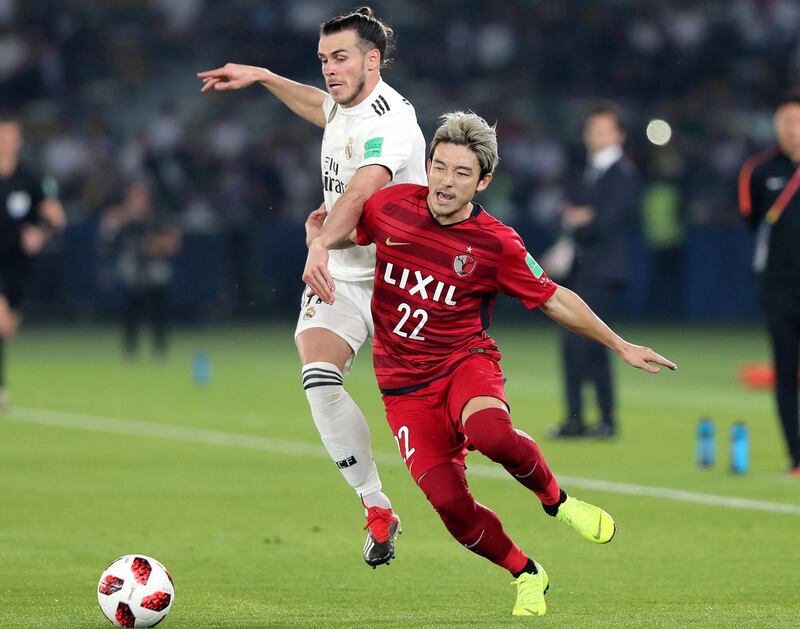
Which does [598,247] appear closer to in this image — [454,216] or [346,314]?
[346,314]

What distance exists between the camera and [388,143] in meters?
7.89

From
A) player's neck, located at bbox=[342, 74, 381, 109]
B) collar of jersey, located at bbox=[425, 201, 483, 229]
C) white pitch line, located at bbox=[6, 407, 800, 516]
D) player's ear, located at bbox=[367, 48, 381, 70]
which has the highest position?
player's ear, located at bbox=[367, 48, 381, 70]

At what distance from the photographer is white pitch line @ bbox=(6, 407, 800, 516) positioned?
1066 centimetres

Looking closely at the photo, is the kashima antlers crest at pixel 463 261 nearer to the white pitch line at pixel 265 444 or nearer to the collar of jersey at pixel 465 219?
the collar of jersey at pixel 465 219

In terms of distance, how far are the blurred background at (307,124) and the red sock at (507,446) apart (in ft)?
67.4

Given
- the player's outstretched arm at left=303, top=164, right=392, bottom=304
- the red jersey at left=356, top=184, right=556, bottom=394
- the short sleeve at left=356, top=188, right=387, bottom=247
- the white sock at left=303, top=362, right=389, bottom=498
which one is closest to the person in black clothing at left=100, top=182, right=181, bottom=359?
the white sock at left=303, top=362, right=389, bottom=498

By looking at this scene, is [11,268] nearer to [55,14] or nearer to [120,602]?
[120,602]

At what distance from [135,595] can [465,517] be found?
138cm

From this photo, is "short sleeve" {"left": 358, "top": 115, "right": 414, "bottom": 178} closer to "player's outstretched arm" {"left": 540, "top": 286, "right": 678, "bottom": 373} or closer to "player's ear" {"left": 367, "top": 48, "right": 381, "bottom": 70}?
"player's ear" {"left": 367, "top": 48, "right": 381, "bottom": 70}

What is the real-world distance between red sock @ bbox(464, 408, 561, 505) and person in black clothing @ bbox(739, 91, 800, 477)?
5008 mm

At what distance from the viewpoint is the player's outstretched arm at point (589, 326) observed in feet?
23.1

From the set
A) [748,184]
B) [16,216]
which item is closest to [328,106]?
[748,184]

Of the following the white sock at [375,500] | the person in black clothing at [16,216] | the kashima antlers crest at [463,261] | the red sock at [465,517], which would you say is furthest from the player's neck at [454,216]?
the person in black clothing at [16,216]

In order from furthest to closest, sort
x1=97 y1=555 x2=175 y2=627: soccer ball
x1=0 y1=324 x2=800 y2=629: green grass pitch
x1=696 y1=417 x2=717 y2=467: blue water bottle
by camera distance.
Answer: x1=696 y1=417 x2=717 y2=467: blue water bottle → x1=0 y1=324 x2=800 y2=629: green grass pitch → x1=97 y1=555 x2=175 y2=627: soccer ball
